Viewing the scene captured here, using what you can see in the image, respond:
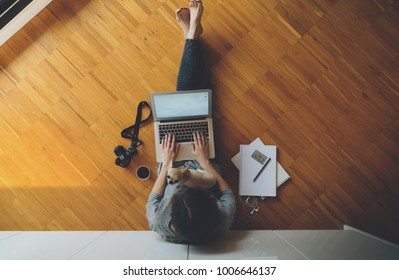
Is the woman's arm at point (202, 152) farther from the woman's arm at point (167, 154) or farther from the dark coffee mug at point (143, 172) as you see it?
the dark coffee mug at point (143, 172)

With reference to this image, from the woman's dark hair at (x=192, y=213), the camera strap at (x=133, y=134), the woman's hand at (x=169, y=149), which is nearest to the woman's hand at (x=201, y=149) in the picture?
the woman's hand at (x=169, y=149)

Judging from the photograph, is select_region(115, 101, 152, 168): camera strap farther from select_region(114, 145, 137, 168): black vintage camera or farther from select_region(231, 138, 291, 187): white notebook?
select_region(231, 138, 291, 187): white notebook

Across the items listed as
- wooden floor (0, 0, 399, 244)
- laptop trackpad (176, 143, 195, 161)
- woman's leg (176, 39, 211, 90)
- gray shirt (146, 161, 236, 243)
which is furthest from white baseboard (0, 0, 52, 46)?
gray shirt (146, 161, 236, 243)

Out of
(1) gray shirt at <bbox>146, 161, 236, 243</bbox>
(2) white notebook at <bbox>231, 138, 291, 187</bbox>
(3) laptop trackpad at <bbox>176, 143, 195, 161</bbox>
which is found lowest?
(1) gray shirt at <bbox>146, 161, 236, 243</bbox>

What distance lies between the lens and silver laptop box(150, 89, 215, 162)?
1724mm

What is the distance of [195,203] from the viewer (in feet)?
3.95

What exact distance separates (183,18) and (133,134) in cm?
73

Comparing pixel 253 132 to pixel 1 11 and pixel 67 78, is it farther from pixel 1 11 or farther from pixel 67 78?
pixel 1 11

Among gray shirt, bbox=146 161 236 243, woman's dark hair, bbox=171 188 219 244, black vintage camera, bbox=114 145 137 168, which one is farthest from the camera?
black vintage camera, bbox=114 145 137 168

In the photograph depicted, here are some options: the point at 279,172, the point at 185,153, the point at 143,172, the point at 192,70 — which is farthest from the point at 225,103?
the point at 143,172

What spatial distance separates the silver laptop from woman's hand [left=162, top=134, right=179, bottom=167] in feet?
0.07

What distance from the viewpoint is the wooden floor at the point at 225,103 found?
1859 millimetres
